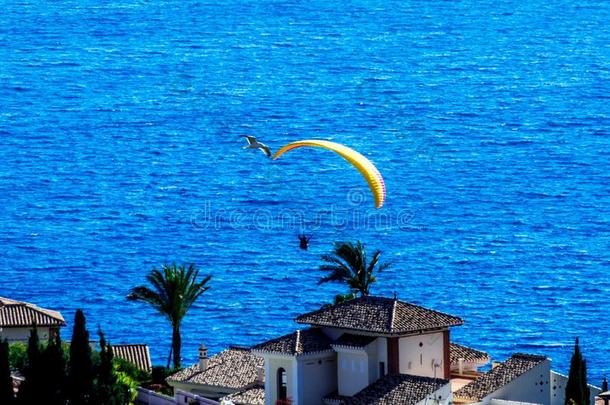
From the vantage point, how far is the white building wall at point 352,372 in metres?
102

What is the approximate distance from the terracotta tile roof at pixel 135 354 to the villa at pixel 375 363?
21315 mm

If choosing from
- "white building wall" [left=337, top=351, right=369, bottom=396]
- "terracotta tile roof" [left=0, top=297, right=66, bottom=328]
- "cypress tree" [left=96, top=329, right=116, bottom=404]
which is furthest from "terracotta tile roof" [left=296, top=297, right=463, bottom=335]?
"terracotta tile roof" [left=0, top=297, right=66, bottom=328]

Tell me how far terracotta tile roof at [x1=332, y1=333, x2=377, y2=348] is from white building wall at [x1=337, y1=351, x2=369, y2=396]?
1.41ft

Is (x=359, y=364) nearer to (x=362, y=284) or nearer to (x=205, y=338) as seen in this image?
(x=362, y=284)

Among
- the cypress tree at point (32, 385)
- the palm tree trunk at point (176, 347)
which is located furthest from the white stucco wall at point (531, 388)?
the palm tree trunk at point (176, 347)

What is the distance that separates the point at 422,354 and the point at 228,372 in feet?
50.9

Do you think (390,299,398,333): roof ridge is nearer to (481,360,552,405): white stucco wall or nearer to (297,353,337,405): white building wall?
(297,353,337,405): white building wall

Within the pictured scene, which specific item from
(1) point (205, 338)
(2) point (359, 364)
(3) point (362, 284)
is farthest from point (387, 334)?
(1) point (205, 338)

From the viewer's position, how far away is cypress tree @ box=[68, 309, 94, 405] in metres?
94.3

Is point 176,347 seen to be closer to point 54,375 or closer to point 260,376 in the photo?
point 260,376

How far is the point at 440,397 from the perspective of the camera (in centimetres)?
9556

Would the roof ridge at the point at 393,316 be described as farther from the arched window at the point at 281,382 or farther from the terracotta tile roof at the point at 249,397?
the terracotta tile roof at the point at 249,397

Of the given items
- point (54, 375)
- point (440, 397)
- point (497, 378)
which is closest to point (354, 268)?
point (497, 378)

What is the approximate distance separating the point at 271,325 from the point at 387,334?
99.5 meters
